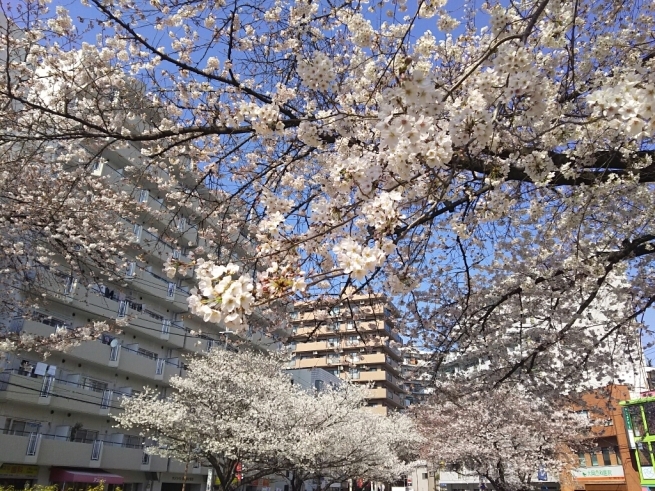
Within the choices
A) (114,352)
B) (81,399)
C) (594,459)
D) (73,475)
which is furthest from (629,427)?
(81,399)

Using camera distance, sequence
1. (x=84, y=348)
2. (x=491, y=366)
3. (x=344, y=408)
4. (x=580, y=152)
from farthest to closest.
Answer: (x=344, y=408)
(x=84, y=348)
(x=491, y=366)
(x=580, y=152)

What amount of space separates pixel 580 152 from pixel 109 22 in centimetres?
435

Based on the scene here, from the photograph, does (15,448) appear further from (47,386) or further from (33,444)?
A: (47,386)

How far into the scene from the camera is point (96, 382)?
19.0 metres

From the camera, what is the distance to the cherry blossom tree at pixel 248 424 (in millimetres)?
15844

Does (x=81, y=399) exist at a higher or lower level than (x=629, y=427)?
higher

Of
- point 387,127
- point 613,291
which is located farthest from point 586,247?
point 387,127

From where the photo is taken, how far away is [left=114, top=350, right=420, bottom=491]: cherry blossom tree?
15844 mm

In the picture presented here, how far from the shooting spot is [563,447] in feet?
Result: 71.8

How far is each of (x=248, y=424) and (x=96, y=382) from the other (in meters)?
7.22

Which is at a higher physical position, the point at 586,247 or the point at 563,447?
the point at 586,247

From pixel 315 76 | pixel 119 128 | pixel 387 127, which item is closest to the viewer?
pixel 387 127

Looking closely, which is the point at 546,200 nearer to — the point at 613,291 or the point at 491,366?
the point at 613,291

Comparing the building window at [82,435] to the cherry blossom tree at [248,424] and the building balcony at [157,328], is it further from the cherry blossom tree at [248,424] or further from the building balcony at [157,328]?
the building balcony at [157,328]
